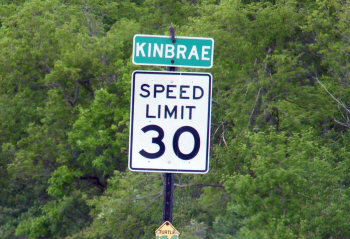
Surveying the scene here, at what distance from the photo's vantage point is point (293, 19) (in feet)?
42.4

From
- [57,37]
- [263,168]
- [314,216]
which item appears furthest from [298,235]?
[57,37]

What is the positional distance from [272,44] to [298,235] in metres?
5.91

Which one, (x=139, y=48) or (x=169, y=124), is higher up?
(x=139, y=48)

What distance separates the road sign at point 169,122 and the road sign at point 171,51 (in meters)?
0.13

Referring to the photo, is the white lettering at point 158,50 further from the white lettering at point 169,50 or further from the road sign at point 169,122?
the road sign at point 169,122

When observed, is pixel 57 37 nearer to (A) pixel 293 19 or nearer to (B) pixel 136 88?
(A) pixel 293 19

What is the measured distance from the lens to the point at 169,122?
320 centimetres

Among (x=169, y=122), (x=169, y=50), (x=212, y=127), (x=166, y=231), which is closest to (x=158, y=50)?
(x=169, y=50)

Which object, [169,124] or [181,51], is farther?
[181,51]

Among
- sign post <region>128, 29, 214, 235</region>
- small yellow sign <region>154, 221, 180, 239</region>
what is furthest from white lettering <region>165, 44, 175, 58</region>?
small yellow sign <region>154, 221, 180, 239</region>

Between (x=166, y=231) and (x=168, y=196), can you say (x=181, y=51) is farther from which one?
(x=166, y=231)

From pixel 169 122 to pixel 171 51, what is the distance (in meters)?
0.47

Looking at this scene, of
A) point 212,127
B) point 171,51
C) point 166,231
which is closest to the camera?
point 166,231

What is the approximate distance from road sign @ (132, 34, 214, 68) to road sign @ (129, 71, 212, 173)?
13cm
